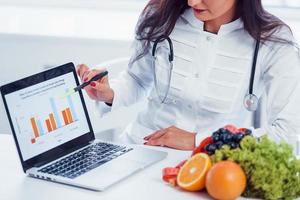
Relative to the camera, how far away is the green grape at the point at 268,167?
56.5 inches

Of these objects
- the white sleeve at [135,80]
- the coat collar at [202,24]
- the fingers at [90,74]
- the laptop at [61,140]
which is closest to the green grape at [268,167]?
the laptop at [61,140]

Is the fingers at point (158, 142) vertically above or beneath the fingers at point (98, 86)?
beneath

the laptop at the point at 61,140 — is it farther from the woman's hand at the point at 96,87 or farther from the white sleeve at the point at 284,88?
the white sleeve at the point at 284,88

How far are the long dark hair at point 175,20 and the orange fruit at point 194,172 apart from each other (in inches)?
27.9

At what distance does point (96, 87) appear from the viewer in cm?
206

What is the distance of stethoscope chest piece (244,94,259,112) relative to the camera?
2.10m

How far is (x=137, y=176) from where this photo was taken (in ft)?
5.37

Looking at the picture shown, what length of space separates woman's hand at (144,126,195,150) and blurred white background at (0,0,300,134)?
1277mm

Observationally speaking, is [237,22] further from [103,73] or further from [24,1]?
[24,1]

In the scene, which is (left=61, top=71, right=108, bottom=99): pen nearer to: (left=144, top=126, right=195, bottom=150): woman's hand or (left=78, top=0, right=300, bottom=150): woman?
(left=78, top=0, right=300, bottom=150): woman

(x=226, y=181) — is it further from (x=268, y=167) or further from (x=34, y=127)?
(x=34, y=127)

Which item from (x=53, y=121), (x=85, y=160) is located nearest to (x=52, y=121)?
(x=53, y=121)

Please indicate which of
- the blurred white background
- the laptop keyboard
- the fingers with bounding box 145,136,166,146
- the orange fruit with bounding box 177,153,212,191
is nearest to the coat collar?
the fingers with bounding box 145,136,166,146

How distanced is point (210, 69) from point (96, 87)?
1.26ft
